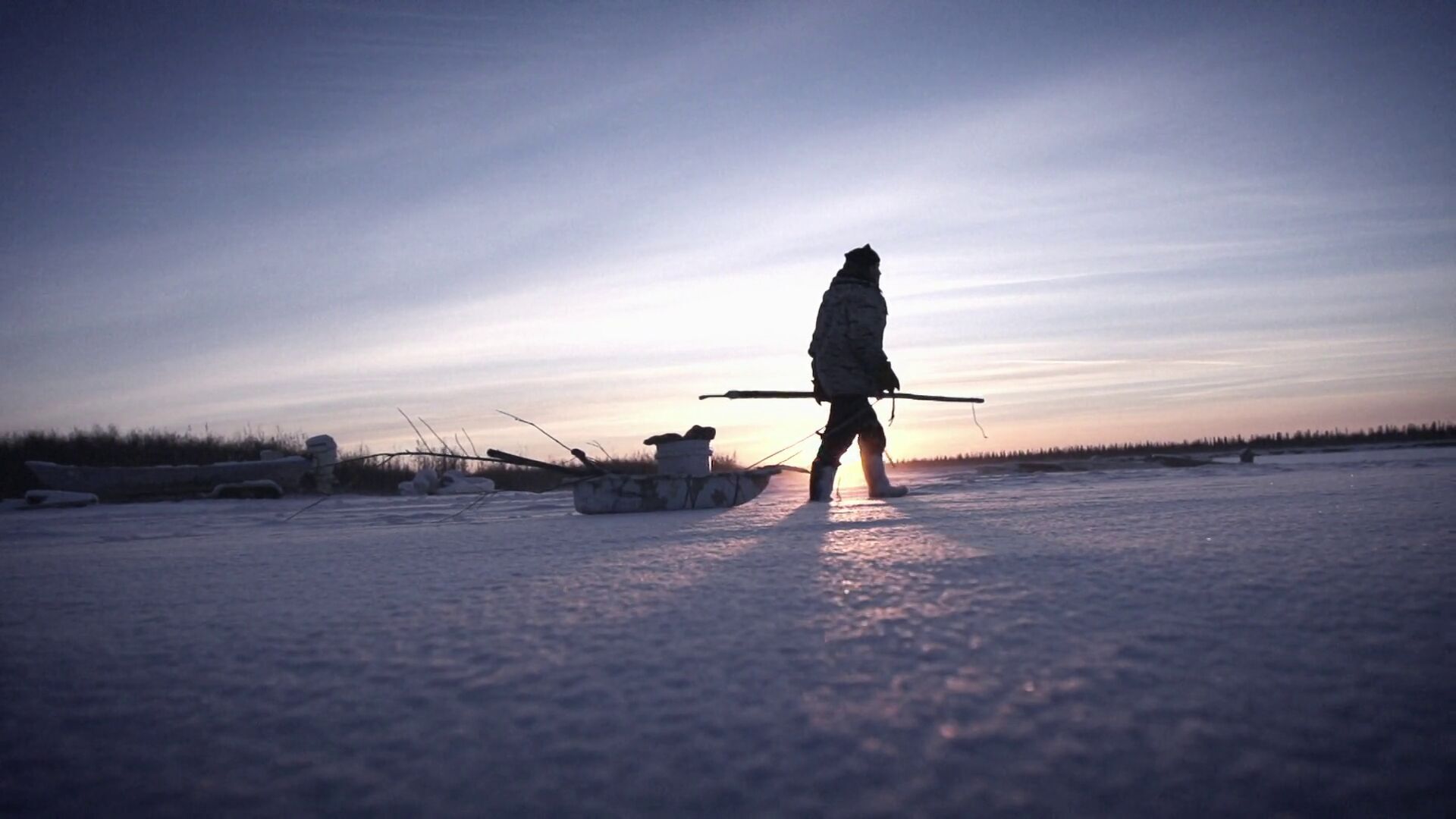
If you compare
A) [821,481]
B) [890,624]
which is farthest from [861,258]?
[890,624]

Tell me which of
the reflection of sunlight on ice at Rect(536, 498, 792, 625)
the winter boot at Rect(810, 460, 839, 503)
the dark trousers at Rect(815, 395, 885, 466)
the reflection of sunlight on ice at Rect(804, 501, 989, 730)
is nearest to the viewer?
the reflection of sunlight on ice at Rect(804, 501, 989, 730)

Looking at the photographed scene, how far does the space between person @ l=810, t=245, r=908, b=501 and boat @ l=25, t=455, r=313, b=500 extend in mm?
7841

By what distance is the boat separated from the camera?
10.3 meters

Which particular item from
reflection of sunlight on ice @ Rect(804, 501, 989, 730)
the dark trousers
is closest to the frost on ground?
reflection of sunlight on ice @ Rect(804, 501, 989, 730)

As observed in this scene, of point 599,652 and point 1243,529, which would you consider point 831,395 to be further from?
point 599,652

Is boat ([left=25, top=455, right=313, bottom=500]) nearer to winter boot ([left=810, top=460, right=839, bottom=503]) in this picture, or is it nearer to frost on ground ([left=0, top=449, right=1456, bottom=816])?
winter boot ([left=810, top=460, right=839, bottom=503])

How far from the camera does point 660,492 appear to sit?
5.39 m

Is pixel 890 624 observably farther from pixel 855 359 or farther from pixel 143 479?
pixel 143 479

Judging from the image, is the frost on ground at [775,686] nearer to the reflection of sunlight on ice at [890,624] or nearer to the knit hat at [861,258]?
the reflection of sunlight on ice at [890,624]

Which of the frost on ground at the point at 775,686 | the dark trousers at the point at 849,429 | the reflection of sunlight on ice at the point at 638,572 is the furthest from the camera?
→ the dark trousers at the point at 849,429

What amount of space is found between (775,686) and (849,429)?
5.37m

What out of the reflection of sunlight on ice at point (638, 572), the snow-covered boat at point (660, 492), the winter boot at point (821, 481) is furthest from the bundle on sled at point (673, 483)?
the reflection of sunlight on ice at point (638, 572)

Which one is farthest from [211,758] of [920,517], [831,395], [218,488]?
[218,488]

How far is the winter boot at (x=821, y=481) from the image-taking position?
589cm
